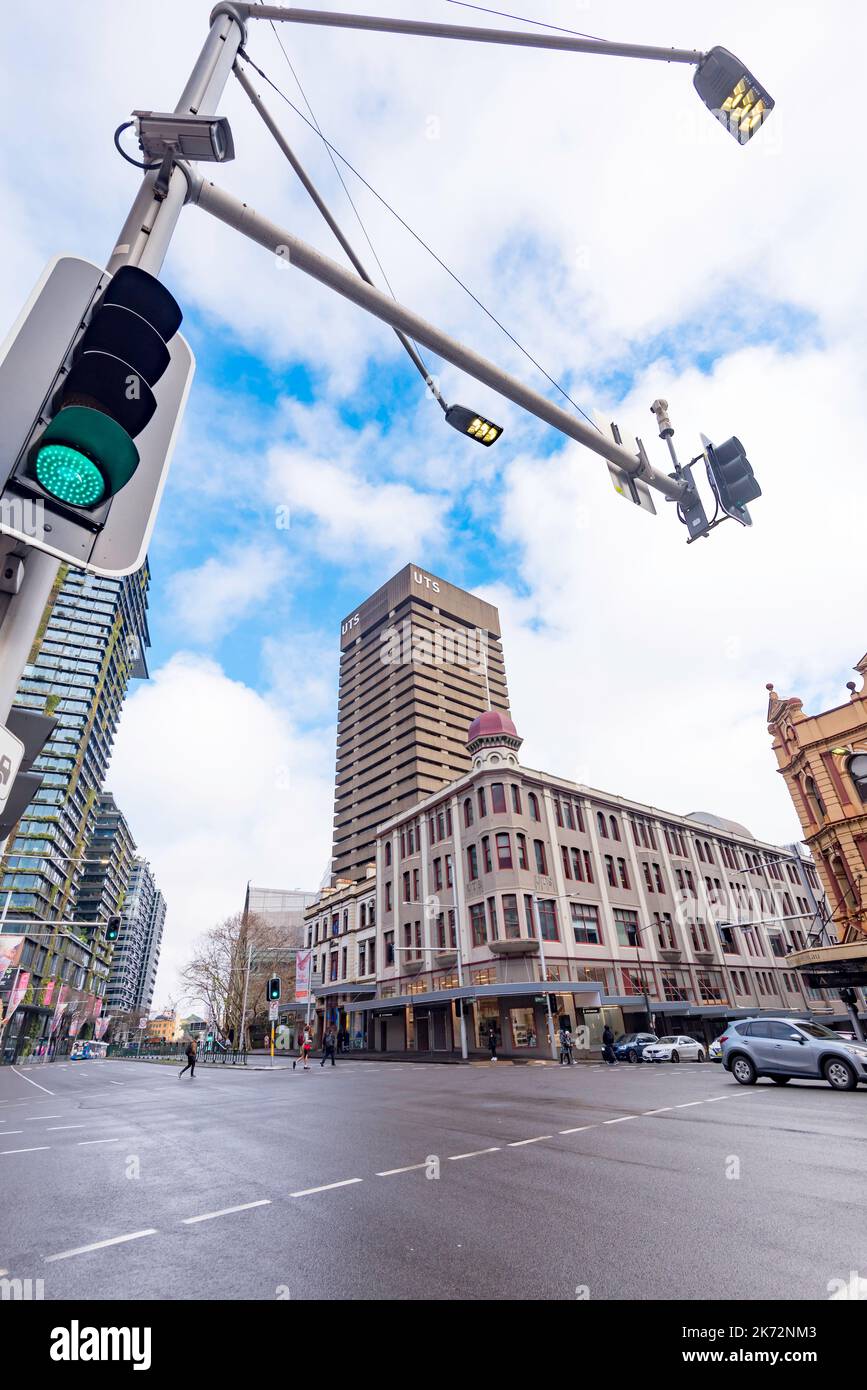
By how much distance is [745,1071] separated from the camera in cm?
1576

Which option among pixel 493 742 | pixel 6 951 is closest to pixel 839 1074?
pixel 493 742

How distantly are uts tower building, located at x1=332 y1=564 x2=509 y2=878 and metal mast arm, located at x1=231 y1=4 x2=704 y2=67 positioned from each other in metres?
77.2

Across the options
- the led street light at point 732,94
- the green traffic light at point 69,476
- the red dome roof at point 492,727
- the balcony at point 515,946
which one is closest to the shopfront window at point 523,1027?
the balcony at point 515,946

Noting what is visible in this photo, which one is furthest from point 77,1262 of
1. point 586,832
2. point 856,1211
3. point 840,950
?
point 586,832

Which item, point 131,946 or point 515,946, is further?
point 131,946

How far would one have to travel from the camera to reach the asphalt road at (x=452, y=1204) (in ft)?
13.8

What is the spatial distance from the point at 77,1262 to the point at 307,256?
23.9ft

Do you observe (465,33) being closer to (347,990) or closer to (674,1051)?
(674,1051)

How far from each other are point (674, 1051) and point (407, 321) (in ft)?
114

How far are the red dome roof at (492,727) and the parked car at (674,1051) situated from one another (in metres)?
19.6

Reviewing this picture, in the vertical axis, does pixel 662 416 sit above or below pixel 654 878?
below

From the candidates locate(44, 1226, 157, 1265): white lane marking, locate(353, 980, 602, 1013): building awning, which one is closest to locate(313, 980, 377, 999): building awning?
locate(353, 980, 602, 1013): building awning
